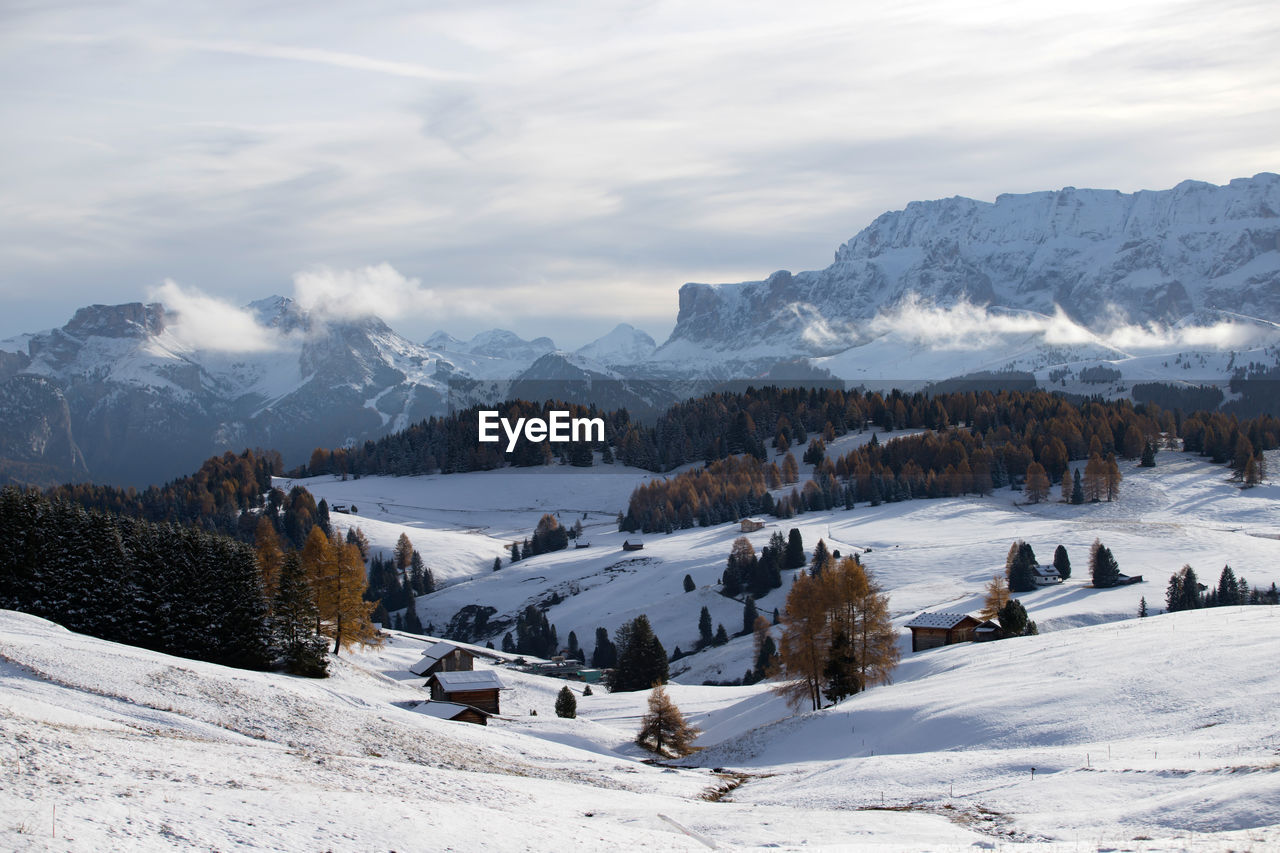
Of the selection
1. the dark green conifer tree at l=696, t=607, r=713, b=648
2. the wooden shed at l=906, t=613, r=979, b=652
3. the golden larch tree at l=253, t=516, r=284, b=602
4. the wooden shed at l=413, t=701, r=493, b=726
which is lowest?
the dark green conifer tree at l=696, t=607, r=713, b=648

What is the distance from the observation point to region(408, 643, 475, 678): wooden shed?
7325cm

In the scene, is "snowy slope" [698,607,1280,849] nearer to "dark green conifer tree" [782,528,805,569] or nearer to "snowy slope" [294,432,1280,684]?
"snowy slope" [294,432,1280,684]

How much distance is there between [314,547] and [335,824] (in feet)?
148

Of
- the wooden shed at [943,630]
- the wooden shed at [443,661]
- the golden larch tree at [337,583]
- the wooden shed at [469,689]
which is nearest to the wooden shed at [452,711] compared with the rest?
the wooden shed at [469,689]

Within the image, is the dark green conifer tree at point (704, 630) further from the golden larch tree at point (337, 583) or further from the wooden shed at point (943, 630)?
the golden larch tree at point (337, 583)

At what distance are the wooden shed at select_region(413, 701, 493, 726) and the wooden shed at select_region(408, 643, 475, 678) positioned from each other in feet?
61.7

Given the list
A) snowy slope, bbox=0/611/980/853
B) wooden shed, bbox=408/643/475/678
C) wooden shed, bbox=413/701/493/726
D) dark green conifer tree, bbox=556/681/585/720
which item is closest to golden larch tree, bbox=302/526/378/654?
wooden shed, bbox=408/643/475/678

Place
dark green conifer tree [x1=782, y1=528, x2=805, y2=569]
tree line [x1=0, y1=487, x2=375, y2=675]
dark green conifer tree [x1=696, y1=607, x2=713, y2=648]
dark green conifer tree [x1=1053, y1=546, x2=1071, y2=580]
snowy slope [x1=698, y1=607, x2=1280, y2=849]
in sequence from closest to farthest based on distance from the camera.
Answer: snowy slope [x1=698, y1=607, x2=1280, y2=849] → tree line [x1=0, y1=487, x2=375, y2=675] → dark green conifer tree [x1=1053, y1=546, x2=1071, y2=580] → dark green conifer tree [x1=696, y1=607, x2=713, y2=648] → dark green conifer tree [x1=782, y1=528, x2=805, y2=569]

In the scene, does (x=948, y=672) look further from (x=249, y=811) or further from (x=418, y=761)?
(x=249, y=811)

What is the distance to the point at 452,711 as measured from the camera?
52656 millimetres

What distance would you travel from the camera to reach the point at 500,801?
25047mm

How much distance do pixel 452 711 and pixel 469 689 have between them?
7167mm

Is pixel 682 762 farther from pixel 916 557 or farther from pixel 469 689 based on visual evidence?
pixel 916 557

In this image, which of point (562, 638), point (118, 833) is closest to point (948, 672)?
point (118, 833)
